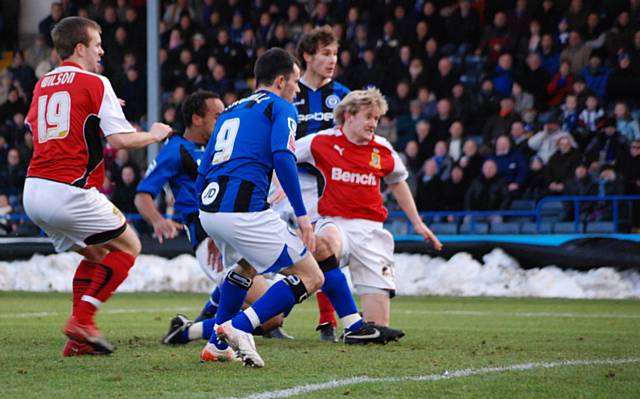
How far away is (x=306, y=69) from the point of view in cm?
870

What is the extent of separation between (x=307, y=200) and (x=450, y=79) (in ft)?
29.1

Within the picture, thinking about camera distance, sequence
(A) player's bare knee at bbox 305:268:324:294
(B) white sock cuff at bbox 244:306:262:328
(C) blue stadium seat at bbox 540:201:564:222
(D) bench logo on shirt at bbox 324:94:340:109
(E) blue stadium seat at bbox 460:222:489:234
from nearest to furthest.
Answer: (B) white sock cuff at bbox 244:306:262:328, (A) player's bare knee at bbox 305:268:324:294, (D) bench logo on shirt at bbox 324:94:340:109, (C) blue stadium seat at bbox 540:201:564:222, (E) blue stadium seat at bbox 460:222:489:234

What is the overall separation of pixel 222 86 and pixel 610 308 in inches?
345

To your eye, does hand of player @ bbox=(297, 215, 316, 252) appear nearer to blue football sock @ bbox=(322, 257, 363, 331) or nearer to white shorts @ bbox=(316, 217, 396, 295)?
blue football sock @ bbox=(322, 257, 363, 331)

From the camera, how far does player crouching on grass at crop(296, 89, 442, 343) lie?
25.4ft

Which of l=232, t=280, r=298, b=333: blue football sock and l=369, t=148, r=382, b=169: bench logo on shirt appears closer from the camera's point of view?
l=232, t=280, r=298, b=333: blue football sock

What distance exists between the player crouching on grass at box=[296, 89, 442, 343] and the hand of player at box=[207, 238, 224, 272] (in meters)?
Answer: 0.71

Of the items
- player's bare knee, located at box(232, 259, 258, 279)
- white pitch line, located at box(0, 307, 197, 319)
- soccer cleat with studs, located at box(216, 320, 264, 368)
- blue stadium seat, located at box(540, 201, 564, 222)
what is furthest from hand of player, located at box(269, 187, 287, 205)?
blue stadium seat, located at box(540, 201, 564, 222)

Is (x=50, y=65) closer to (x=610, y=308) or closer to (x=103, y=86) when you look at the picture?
(x=610, y=308)

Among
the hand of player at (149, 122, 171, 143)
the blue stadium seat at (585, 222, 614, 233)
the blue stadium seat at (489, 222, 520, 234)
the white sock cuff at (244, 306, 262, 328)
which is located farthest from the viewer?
the blue stadium seat at (489, 222, 520, 234)

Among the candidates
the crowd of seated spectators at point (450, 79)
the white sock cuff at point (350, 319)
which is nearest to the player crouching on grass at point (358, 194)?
the white sock cuff at point (350, 319)

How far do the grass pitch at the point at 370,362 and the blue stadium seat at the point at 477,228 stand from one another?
385 centimetres

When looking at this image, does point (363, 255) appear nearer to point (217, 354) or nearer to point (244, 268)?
point (244, 268)

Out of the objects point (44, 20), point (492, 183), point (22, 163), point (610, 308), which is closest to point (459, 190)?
point (492, 183)
